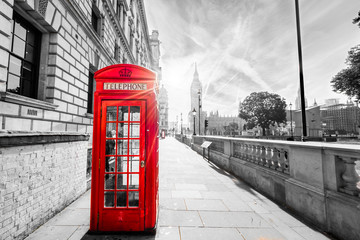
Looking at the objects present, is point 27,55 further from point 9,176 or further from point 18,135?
point 9,176

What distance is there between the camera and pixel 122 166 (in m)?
3.52

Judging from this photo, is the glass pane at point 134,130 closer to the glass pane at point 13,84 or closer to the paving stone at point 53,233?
the paving stone at point 53,233

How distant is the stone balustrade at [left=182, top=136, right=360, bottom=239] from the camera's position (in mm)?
3018

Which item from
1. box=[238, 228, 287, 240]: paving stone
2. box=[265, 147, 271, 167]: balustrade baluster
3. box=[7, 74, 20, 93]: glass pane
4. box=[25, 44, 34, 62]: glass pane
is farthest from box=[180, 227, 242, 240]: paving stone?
box=[25, 44, 34, 62]: glass pane

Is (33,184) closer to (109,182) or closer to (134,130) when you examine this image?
(109,182)

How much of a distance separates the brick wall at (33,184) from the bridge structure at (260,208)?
303 mm

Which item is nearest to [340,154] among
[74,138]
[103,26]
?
[74,138]

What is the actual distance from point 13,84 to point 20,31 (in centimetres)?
132

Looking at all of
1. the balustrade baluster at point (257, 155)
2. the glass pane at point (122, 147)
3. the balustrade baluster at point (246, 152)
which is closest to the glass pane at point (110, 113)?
the glass pane at point (122, 147)

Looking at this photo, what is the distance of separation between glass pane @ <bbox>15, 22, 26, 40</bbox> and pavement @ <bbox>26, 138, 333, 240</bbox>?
169 inches

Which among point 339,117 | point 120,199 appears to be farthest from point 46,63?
point 339,117

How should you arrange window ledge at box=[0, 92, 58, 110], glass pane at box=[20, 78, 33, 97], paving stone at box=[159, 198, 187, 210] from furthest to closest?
paving stone at box=[159, 198, 187, 210] → glass pane at box=[20, 78, 33, 97] → window ledge at box=[0, 92, 58, 110]

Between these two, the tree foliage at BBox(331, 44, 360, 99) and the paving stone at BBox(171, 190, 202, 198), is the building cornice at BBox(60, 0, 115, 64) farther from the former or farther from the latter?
the tree foliage at BBox(331, 44, 360, 99)

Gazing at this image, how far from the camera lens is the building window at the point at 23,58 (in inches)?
148
